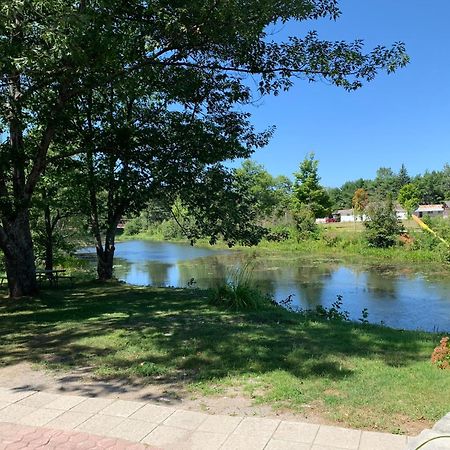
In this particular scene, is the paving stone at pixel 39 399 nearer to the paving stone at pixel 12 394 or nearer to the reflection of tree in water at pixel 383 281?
the paving stone at pixel 12 394

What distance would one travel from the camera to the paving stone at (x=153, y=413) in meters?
3.50

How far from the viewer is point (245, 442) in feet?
10.1

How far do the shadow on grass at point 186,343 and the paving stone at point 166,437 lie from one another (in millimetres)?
1058

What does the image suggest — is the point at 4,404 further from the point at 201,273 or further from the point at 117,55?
the point at 201,273

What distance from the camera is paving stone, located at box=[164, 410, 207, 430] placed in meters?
3.37

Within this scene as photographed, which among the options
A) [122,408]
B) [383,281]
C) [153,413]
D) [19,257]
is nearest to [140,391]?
[122,408]

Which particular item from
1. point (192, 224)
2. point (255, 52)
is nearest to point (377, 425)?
point (255, 52)

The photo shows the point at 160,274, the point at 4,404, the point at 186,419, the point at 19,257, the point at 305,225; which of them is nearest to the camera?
the point at 186,419

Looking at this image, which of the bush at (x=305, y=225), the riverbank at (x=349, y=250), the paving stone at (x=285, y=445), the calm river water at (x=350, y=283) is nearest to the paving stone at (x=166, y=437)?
the paving stone at (x=285, y=445)

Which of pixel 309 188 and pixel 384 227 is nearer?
pixel 384 227

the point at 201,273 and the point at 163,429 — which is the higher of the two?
the point at 163,429

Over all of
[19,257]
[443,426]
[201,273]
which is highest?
[19,257]

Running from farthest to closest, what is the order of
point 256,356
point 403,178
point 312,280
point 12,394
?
1. point 403,178
2. point 312,280
3. point 256,356
4. point 12,394

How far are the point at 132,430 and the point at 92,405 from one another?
24.1 inches
